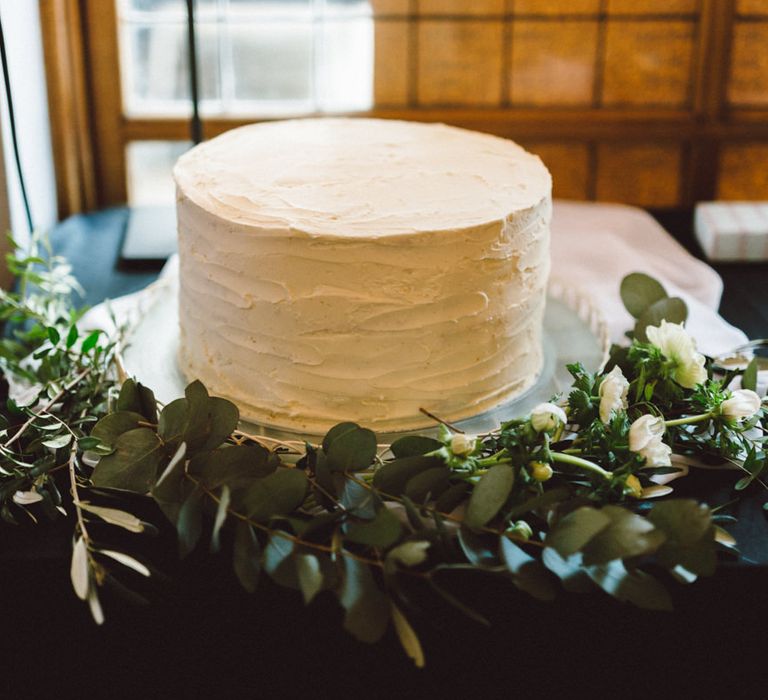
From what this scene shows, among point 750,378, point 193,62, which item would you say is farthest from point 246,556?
point 193,62

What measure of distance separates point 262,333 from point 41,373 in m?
0.38

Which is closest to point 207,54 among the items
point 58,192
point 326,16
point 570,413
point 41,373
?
point 326,16

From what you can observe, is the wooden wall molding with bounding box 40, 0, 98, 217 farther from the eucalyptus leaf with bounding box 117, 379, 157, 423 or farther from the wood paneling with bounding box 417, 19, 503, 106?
Result: the eucalyptus leaf with bounding box 117, 379, 157, 423

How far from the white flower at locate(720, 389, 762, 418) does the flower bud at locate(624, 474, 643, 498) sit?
0.14 m

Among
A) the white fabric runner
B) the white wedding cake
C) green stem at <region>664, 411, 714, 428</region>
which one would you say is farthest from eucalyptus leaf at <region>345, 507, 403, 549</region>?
the white fabric runner

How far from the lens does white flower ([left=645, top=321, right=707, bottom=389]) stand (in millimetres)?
1177

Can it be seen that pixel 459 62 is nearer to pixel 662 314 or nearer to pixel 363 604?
pixel 662 314

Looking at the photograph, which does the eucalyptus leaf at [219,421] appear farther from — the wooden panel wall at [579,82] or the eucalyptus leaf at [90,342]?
the wooden panel wall at [579,82]

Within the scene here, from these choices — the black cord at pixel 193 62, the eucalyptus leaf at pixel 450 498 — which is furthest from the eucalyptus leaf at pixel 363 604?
the black cord at pixel 193 62

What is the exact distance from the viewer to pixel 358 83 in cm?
246

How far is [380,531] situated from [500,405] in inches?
14.0

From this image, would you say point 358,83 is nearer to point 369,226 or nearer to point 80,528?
point 369,226

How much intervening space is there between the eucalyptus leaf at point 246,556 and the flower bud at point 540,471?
0.29 meters

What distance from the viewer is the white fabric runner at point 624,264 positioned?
1.67m
